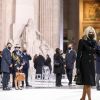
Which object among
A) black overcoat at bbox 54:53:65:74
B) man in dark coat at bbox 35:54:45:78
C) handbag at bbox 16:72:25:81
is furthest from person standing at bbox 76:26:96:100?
man in dark coat at bbox 35:54:45:78

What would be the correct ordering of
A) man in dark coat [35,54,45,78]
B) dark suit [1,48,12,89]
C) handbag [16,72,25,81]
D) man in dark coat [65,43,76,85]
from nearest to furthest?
dark suit [1,48,12,89] → handbag [16,72,25,81] → man in dark coat [65,43,76,85] → man in dark coat [35,54,45,78]

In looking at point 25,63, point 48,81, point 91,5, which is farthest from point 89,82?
point 91,5

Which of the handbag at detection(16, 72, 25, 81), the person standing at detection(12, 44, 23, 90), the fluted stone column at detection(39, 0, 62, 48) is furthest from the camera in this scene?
the fluted stone column at detection(39, 0, 62, 48)

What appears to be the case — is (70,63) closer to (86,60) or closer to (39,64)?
(39,64)

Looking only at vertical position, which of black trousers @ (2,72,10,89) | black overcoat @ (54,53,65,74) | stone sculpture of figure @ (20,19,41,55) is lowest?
black trousers @ (2,72,10,89)

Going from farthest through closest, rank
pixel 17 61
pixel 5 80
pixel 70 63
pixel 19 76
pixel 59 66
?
pixel 70 63, pixel 59 66, pixel 17 61, pixel 19 76, pixel 5 80

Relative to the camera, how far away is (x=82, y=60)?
12.8 m

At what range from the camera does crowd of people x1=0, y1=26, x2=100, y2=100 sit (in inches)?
504

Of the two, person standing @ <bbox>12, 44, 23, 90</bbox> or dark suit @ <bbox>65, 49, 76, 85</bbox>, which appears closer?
person standing @ <bbox>12, 44, 23, 90</bbox>

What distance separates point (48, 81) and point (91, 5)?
20.2 metres

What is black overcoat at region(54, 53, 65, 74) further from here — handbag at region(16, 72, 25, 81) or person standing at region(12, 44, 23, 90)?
handbag at region(16, 72, 25, 81)

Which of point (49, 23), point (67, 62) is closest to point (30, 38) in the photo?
point (49, 23)

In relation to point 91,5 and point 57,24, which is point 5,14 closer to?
point 57,24

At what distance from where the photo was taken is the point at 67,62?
22.3m
